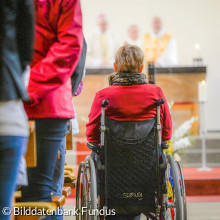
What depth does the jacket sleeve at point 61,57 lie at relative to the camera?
1635mm

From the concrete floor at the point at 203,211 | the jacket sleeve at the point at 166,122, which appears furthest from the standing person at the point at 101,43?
the jacket sleeve at the point at 166,122

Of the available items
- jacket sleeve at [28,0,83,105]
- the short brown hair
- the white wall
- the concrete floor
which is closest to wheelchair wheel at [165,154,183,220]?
the short brown hair

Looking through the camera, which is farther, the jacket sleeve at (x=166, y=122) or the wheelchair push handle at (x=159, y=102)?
the jacket sleeve at (x=166, y=122)

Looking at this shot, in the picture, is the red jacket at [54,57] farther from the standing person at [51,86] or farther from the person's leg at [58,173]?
the person's leg at [58,173]

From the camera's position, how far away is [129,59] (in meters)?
2.57

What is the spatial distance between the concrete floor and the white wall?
18.3 feet

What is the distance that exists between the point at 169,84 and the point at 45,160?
545 cm

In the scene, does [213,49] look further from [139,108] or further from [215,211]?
[139,108]

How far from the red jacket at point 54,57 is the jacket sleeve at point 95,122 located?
2.67 ft

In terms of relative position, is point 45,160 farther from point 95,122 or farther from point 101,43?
point 101,43

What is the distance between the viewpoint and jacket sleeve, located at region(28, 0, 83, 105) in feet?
5.36

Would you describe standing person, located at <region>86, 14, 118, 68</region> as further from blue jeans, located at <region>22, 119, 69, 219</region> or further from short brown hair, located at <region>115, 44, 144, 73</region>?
blue jeans, located at <region>22, 119, 69, 219</region>

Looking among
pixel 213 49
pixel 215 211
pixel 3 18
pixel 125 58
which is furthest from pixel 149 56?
pixel 3 18

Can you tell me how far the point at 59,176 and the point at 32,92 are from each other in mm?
329
